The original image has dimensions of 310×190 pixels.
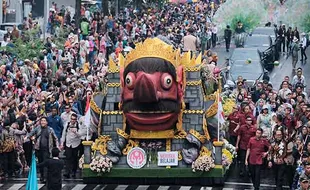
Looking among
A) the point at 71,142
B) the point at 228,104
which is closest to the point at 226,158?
the point at 71,142

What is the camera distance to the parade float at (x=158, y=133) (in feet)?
89.7

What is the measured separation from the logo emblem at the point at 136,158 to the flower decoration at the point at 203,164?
3.72 ft

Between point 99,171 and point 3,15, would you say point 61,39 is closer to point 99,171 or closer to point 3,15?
point 3,15

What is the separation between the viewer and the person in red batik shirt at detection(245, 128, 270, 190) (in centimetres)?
2675

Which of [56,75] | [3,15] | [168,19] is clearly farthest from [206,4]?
A: [56,75]

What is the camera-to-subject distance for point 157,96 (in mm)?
26938

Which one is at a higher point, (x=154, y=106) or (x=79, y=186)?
(x=154, y=106)

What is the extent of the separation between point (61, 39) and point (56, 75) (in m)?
7.05

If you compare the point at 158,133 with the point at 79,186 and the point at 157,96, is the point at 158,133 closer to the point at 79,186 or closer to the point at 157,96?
the point at 157,96

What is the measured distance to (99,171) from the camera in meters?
27.6

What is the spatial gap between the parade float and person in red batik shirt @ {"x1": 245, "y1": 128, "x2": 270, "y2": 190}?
0.81m

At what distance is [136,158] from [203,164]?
150 centimetres

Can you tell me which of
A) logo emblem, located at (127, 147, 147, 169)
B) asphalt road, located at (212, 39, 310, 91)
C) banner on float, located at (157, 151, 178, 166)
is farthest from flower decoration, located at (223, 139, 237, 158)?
asphalt road, located at (212, 39, 310, 91)

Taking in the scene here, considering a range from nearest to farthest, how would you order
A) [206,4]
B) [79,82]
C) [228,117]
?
[228,117] < [79,82] < [206,4]
